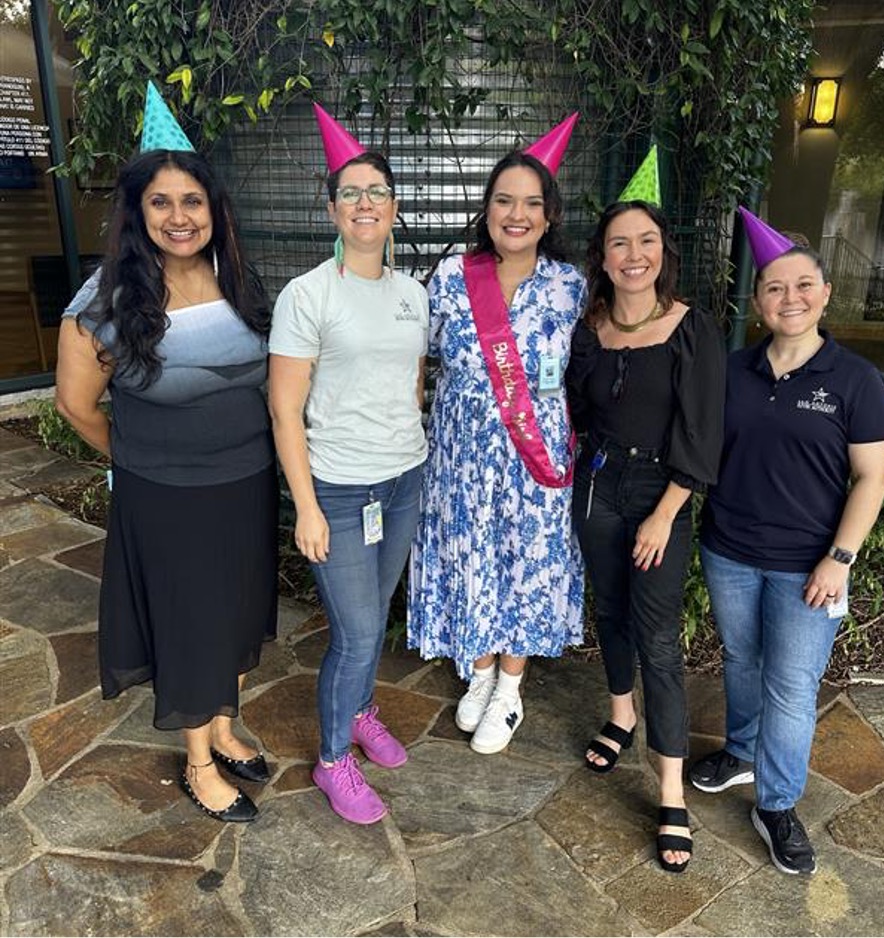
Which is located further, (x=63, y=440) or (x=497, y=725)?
(x=63, y=440)

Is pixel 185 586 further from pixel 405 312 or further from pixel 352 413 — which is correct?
pixel 405 312

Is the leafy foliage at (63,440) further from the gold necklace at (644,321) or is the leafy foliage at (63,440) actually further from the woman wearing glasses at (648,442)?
the gold necklace at (644,321)

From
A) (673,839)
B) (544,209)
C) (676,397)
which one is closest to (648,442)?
(676,397)

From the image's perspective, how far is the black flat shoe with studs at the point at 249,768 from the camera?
104 inches

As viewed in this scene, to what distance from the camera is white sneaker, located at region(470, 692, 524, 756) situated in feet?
9.23

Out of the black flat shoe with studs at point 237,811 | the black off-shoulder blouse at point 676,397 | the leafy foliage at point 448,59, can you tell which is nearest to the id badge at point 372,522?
the black off-shoulder blouse at point 676,397

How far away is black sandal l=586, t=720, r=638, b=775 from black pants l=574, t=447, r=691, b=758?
13.1 inches

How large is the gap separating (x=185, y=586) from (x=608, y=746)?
1438 millimetres

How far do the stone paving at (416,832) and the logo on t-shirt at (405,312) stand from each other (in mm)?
1454

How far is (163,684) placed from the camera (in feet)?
7.60

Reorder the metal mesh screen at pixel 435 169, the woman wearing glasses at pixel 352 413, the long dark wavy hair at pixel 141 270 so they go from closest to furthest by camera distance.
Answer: the long dark wavy hair at pixel 141 270
the woman wearing glasses at pixel 352 413
the metal mesh screen at pixel 435 169

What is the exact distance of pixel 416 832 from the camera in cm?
245

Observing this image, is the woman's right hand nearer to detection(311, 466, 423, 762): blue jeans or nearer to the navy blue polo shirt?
detection(311, 466, 423, 762): blue jeans

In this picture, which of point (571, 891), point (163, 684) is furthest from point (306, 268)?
point (571, 891)
